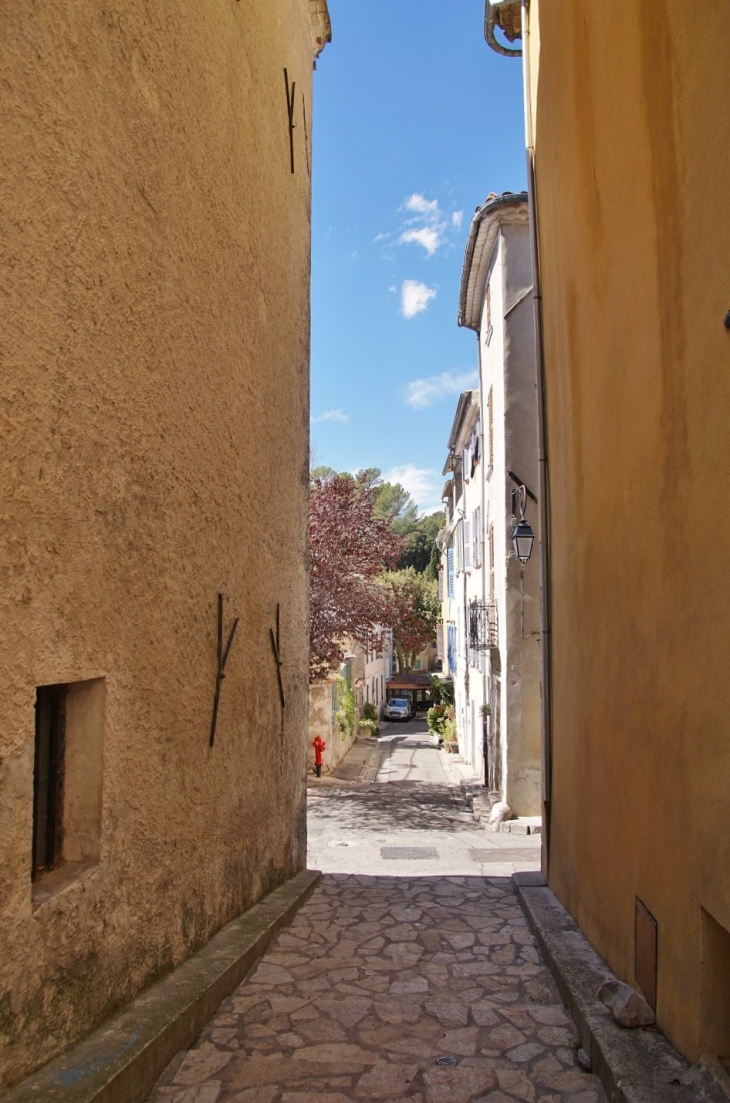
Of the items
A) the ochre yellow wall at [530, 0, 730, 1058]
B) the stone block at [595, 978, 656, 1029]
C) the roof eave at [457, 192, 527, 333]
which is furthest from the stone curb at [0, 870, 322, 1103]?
the roof eave at [457, 192, 527, 333]

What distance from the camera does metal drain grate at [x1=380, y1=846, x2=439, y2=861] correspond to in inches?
392

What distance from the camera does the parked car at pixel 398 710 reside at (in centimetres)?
4209

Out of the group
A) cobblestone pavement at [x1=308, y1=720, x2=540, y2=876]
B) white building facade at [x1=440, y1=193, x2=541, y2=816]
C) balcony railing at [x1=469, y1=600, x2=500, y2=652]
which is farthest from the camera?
balcony railing at [x1=469, y1=600, x2=500, y2=652]

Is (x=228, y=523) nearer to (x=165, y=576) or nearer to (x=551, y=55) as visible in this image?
(x=165, y=576)

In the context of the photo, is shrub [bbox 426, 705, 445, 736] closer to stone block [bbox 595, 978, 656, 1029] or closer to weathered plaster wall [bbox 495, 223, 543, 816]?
weathered plaster wall [bbox 495, 223, 543, 816]

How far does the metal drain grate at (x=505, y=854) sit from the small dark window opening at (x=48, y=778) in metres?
6.93

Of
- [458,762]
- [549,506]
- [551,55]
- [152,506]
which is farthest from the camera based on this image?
[458,762]

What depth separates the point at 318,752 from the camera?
722 inches

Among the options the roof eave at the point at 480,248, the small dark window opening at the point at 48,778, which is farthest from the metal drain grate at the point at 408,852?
the roof eave at the point at 480,248

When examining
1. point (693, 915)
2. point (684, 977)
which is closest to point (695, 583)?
point (693, 915)

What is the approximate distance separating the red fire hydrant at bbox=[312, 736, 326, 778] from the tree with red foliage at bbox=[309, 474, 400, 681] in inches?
51.3

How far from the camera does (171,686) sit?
4.38m

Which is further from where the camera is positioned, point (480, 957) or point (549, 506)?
point (549, 506)

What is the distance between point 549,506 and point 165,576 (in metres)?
3.63
